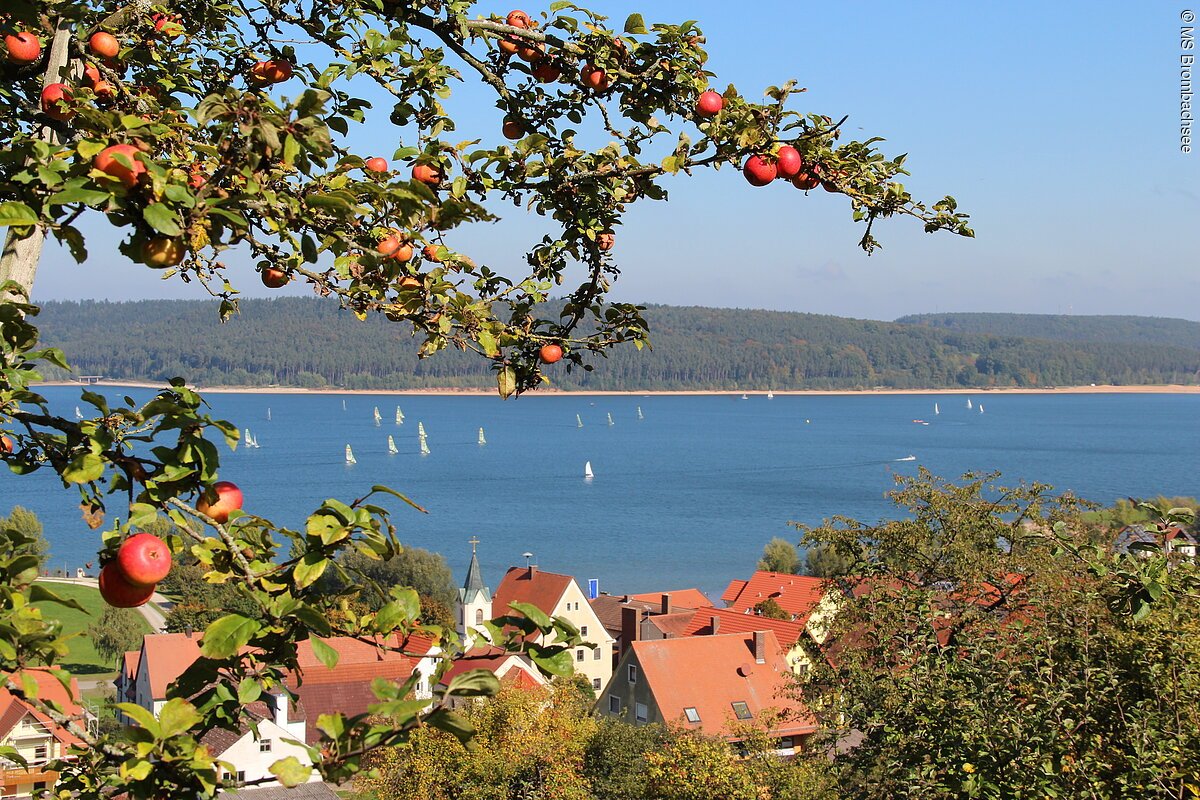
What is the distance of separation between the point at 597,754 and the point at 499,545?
172ft

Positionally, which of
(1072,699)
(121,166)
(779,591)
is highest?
(121,166)

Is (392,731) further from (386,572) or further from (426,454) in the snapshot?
(426,454)

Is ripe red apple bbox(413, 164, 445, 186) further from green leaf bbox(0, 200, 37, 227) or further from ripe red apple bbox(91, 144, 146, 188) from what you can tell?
green leaf bbox(0, 200, 37, 227)

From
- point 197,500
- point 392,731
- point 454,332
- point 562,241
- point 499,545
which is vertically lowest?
point 499,545

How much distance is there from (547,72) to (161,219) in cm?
206

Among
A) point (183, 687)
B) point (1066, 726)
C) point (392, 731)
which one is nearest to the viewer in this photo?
point (392, 731)

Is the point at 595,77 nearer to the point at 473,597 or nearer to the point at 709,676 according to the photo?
the point at 709,676

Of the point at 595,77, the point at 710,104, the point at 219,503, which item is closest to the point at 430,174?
the point at 595,77

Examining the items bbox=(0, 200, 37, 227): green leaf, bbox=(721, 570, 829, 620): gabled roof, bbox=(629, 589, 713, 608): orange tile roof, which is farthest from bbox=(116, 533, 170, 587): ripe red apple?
bbox=(629, 589, 713, 608): orange tile roof

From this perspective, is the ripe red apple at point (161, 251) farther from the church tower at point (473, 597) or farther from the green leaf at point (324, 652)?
the church tower at point (473, 597)

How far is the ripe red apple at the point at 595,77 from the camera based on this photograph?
3680mm

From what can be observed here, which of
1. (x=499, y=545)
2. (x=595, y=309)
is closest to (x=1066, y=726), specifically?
(x=595, y=309)

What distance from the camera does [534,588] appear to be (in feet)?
155

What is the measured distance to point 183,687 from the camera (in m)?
2.10
